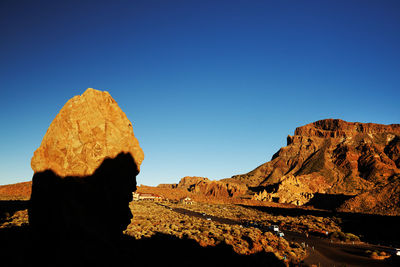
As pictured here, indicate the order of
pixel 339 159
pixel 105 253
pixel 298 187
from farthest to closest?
pixel 339 159 < pixel 298 187 < pixel 105 253

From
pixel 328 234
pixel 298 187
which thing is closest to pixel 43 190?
pixel 328 234

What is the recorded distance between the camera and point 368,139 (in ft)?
614

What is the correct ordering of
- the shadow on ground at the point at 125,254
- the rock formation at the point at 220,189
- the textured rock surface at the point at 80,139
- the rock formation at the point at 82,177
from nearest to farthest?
the shadow on ground at the point at 125,254, the rock formation at the point at 82,177, the textured rock surface at the point at 80,139, the rock formation at the point at 220,189

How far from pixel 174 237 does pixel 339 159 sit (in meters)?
165

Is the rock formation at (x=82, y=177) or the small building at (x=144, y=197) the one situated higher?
the rock formation at (x=82, y=177)

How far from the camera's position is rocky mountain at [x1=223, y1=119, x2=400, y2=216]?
92125 mm

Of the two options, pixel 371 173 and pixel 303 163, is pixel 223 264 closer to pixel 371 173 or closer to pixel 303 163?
pixel 371 173

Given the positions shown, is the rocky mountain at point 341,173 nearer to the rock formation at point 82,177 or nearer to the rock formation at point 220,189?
the rock formation at point 220,189

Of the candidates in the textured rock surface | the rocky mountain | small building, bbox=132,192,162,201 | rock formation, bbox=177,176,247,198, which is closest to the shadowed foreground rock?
the textured rock surface

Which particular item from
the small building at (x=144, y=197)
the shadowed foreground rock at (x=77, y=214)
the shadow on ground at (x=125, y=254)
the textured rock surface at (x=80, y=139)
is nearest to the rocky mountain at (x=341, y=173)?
the small building at (x=144, y=197)

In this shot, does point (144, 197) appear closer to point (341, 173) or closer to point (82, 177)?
point (82, 177)

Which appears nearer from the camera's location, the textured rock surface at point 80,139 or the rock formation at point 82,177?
the rock formation at point 82,177

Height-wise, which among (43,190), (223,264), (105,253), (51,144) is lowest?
(223,264)

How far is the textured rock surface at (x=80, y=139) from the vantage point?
386 inches
